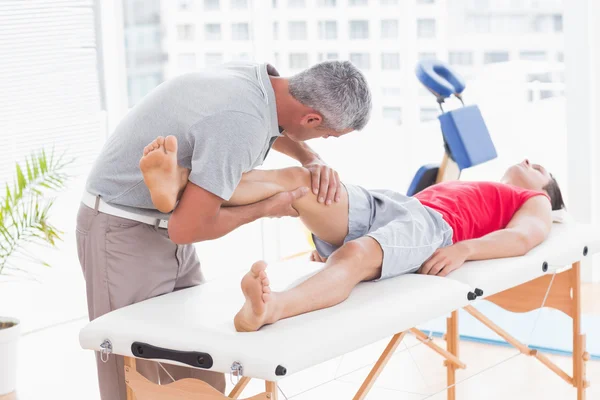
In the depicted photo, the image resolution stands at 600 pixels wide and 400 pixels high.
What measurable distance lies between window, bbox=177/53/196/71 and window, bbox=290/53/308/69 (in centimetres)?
72

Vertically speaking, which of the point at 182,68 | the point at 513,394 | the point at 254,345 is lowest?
the point at 513,394

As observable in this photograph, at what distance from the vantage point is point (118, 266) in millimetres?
2131

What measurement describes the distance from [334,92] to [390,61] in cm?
317

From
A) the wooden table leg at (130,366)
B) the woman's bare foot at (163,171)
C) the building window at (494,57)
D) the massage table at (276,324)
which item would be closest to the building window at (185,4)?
the building window at (494,57)

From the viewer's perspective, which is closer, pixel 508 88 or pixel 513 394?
pixel 513 394

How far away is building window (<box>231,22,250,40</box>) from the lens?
496 cm

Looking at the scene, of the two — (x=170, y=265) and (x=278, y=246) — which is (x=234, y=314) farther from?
(x=278, y=246)

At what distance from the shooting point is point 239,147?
1.89 meters

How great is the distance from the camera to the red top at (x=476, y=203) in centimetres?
265

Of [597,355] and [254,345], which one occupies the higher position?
[254,345]

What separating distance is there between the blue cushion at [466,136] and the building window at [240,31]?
6.49 ft

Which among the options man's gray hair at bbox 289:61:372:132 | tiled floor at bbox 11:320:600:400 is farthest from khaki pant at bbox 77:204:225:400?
tiled floor at bbox 11:320:600:400

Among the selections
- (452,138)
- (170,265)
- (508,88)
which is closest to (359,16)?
(508,88)

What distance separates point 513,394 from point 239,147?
5.15 feet
